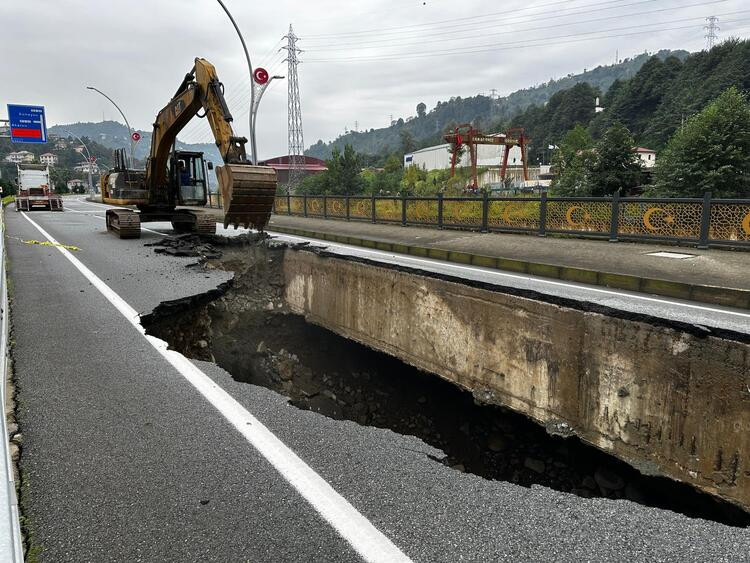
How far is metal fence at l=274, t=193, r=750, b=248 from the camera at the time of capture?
9.98 m

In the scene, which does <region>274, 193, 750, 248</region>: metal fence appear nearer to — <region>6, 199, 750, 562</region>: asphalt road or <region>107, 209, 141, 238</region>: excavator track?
<region>107, 209, 141, 238</region>: excavator track

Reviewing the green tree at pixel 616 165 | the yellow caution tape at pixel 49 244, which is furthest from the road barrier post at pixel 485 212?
the green tree at pixel 616 165

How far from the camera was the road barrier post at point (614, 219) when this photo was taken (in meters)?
11.6

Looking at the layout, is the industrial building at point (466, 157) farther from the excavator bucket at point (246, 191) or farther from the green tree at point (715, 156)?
the excavator bucket at point (246, 191)

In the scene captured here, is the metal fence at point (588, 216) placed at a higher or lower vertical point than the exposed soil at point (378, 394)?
higher

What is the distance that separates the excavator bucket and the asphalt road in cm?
591

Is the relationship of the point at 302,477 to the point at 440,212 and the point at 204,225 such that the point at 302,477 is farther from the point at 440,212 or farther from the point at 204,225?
the point at 440,212

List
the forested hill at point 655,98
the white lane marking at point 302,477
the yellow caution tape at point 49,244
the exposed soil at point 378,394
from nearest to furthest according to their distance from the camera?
the white lane marking at point 302,477 → the exposed soil at point 378,394 → the yellow caution tape at point 49,244 → the forested hill at point 655,98

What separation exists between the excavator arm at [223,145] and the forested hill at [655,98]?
75.7 metres

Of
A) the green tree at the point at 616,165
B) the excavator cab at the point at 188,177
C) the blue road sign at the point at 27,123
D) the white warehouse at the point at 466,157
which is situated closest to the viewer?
the excavator cab at the point at 188,177

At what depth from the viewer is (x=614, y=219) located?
11711 millimetres

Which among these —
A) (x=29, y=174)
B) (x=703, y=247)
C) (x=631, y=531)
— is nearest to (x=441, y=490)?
(x=631, y=531)

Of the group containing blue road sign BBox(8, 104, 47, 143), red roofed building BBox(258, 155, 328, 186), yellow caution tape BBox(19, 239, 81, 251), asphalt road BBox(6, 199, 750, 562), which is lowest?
asphalt road BBox(6, 199, 750, 562)

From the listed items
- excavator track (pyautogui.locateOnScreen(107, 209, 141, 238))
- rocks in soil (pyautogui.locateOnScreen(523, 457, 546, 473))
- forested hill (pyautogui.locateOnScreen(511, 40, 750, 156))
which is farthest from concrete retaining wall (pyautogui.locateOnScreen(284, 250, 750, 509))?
forested hill (pyautogui.locateOnScreen(511, 40, 750, 156))
